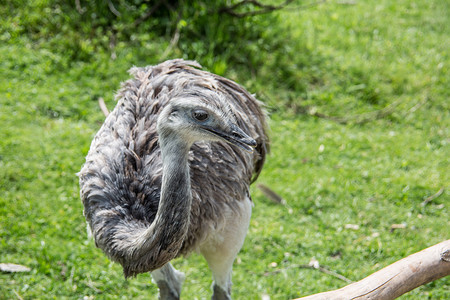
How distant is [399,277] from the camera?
2.79 meters

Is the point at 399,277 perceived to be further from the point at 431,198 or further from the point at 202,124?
the point at 431,198

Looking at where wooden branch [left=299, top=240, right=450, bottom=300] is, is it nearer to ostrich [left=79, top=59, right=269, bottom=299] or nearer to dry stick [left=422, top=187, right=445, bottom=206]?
ostrich [left=79, top=59, right=269, bottom=299]

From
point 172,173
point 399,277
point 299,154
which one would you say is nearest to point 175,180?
point 172,173

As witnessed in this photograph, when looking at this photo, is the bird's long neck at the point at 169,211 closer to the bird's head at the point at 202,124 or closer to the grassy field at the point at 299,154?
the bird's head at the point at 202,124

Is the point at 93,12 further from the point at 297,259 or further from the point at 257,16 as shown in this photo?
the point at 297,259

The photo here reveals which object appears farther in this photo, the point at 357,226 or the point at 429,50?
the point at 429,50

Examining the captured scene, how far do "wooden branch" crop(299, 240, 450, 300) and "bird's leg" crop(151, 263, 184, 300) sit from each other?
4.91ft

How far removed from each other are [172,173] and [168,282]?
5.15 feet

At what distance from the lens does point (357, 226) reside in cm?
483

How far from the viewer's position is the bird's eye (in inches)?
98.1

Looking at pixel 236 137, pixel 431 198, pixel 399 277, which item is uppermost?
pixel 236 137

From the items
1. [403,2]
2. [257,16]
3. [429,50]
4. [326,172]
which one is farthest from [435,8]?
[326,172]

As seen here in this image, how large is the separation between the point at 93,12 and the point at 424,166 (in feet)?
13.1

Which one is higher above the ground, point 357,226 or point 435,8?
point 435,8
